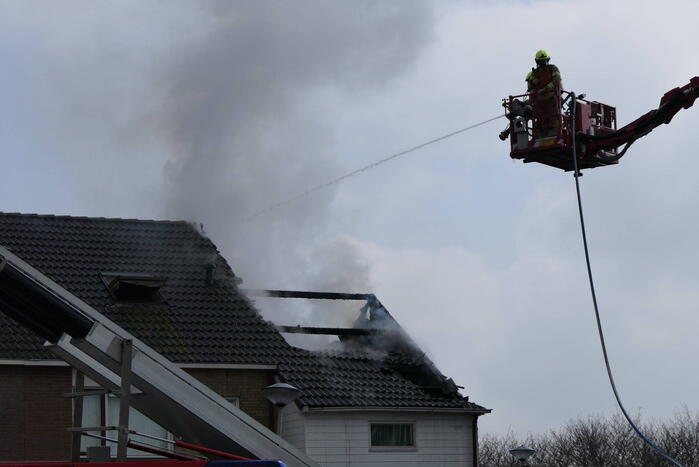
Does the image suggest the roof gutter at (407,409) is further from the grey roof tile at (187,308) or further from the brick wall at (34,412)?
the brick wall at (34,412)

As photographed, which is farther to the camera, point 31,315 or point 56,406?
point 56,406

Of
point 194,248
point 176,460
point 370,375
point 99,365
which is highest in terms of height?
point 194,248

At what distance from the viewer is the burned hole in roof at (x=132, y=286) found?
26141 millimetres

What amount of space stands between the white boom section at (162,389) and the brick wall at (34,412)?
9.08 m

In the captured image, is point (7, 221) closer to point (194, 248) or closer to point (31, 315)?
point (194, 248)

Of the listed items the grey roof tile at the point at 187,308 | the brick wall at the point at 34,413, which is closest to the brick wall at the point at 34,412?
the brick wall at the point at 34,413

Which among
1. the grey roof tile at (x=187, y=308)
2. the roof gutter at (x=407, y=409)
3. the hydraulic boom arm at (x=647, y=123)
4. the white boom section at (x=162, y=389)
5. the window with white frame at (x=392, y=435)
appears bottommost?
the white boom section at (x=162, y=389)

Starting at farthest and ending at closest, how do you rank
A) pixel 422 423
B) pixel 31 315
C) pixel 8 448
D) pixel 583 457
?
pixel 583 457
pixel 422 423
pixel 8 448
pixel 31 315

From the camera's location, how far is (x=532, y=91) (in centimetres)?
2303

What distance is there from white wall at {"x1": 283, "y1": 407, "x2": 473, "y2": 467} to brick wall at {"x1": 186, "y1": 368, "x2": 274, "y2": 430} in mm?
722

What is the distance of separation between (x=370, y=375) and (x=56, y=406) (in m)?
6.94

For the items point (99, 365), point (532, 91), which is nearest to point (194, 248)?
point (532, 91)

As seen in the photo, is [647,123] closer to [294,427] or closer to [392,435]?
[392,435]

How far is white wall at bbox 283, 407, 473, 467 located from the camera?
25141 millimetres
